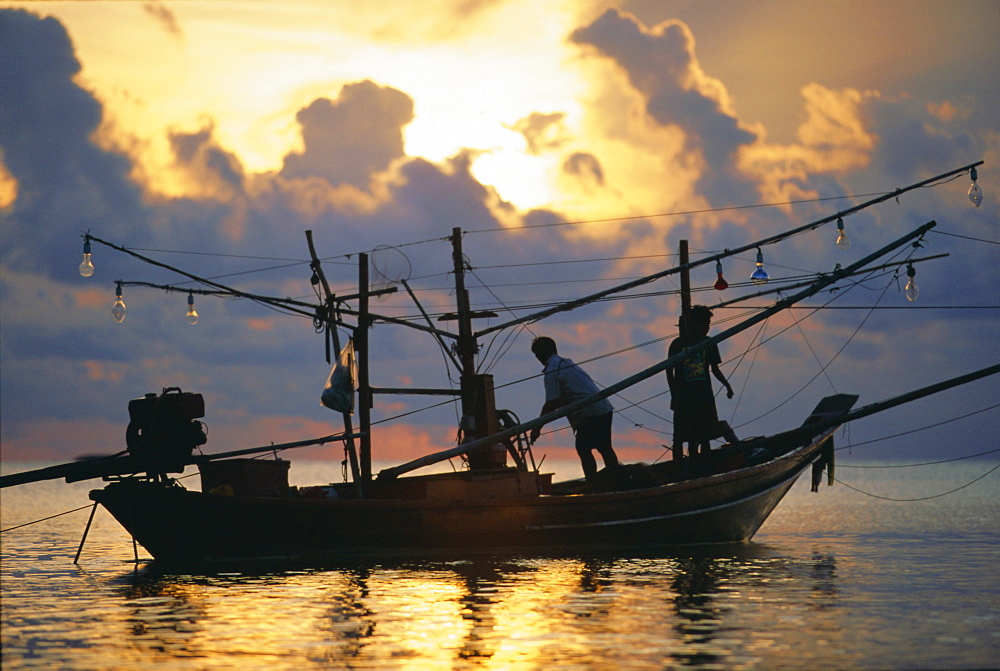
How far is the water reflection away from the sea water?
41 mm

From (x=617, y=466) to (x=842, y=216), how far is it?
712cm

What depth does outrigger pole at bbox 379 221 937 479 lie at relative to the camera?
2092 cm

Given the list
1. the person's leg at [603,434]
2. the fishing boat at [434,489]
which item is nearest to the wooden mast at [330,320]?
the fishing boat at [434,489]

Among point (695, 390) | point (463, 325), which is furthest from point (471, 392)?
point (695, 390)

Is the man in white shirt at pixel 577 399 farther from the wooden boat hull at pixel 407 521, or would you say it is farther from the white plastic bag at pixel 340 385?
the white plastic bag at pixel 340 385

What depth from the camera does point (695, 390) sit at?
77.0 ft

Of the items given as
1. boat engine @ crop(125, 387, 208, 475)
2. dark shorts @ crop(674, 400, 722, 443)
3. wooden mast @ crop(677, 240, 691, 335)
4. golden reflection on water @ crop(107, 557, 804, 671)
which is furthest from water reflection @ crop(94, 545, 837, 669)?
wooden mast @ crop(677, 240, 691, 335)

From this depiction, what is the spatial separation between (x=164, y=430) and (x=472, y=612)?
315 inches

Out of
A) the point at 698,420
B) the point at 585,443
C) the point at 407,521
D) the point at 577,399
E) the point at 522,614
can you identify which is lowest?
the point at 522,614

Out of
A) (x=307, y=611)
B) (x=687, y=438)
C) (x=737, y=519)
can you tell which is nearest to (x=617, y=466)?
(x=687, y=438)

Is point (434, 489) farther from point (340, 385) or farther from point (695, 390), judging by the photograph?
point (695, 390)

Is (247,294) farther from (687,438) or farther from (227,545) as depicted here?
(687,438)

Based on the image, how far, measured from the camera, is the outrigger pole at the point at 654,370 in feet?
68.6

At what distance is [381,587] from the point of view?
17328 mm
